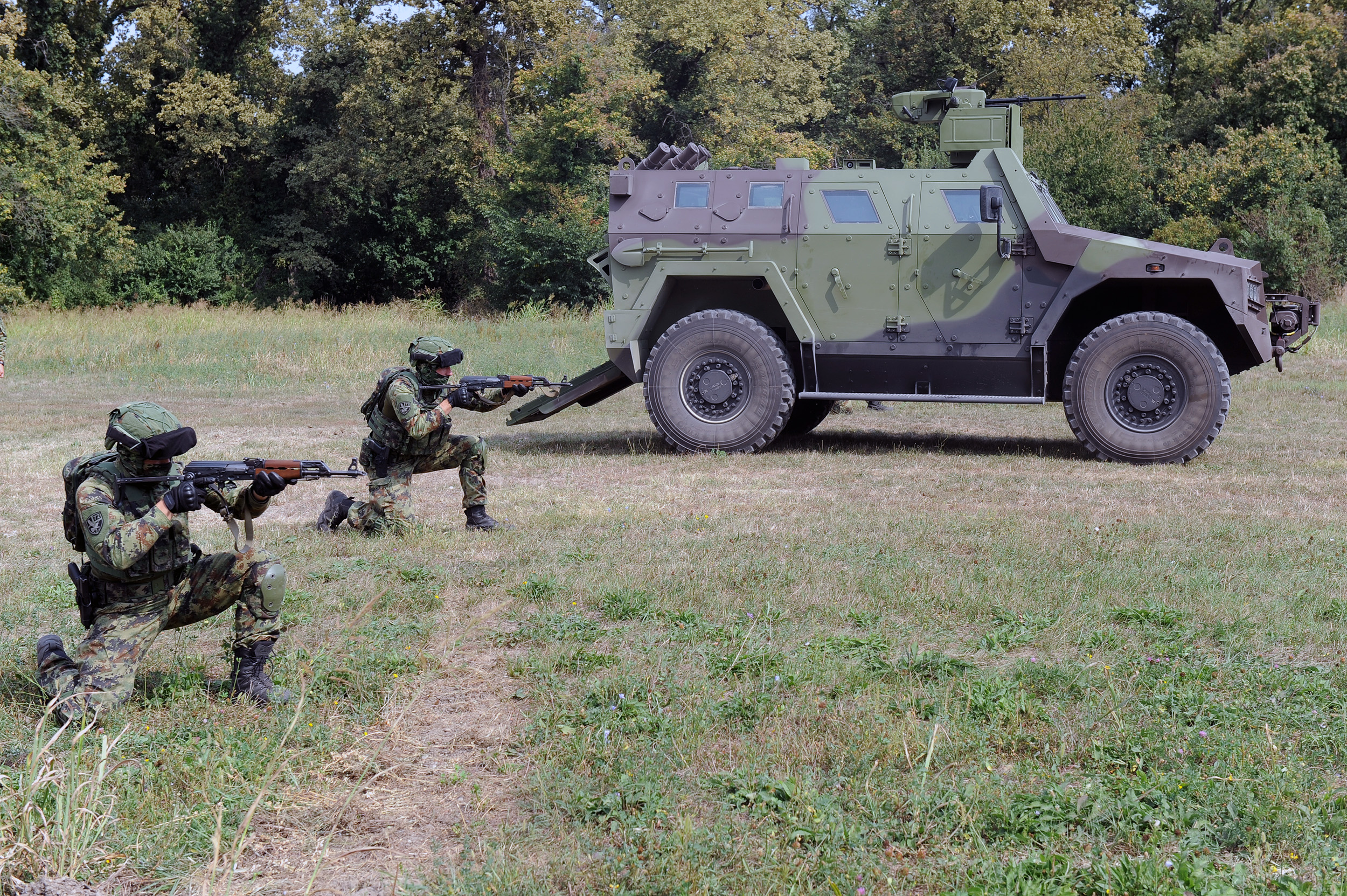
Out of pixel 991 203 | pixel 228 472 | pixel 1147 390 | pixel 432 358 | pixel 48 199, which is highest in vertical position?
pixel 48 199

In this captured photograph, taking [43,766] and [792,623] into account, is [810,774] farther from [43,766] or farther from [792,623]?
[43,766]

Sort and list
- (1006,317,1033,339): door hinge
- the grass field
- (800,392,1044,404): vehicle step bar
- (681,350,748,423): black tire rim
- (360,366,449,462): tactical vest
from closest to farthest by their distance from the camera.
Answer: the grass field, (360,366,449,462): tactical vest, (1006,317,1033,339): door hinge, (800,392,1044,404): vehicle step bar, (681,350,748,423): black tire rim

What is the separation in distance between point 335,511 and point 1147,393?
6.56 meters

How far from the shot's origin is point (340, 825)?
3768 mm

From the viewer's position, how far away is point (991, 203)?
9953 millimetres

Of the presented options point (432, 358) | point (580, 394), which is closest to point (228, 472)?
point (432, 358)

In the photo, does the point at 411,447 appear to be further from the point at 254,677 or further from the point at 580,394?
the point at 580,394

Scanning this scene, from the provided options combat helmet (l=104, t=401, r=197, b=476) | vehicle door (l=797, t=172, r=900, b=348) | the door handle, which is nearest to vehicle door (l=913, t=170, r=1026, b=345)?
vehicle door (l=797, t=172, r=900, b=348)

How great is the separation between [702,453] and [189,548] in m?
6.45

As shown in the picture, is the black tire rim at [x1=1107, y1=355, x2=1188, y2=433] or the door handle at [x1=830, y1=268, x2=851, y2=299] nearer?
the black tire rim at [x1=1107, y1=355, x2=1188, y2=433]

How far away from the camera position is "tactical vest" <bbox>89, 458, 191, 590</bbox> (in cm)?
446

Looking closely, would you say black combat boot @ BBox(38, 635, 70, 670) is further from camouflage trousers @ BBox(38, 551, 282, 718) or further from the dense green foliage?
the dense green foliage

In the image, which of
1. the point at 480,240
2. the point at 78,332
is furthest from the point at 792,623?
the point at 480,240

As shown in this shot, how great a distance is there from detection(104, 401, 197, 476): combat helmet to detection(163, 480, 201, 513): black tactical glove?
0.39ft
